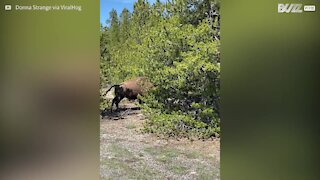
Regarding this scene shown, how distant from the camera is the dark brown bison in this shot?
2445 millimetres

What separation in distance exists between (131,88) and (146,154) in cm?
39

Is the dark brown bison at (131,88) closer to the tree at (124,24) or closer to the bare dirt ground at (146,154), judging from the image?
the bare dirt ground at (146,154)

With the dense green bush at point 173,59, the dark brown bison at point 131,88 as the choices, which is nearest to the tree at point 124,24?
the dense green bush at point 173,59

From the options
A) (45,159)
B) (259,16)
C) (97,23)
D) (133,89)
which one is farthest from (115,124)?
(259,16)

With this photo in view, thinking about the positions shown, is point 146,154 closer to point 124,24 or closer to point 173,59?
point 173,59

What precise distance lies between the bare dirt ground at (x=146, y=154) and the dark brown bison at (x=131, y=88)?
0.08 meters

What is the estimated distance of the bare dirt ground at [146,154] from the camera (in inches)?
93.7

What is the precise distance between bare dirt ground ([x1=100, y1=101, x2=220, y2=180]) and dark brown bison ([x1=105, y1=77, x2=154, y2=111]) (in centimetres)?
8

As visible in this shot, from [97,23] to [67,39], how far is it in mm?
187

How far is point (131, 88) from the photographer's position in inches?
96.8

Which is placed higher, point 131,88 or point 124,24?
point 124,24

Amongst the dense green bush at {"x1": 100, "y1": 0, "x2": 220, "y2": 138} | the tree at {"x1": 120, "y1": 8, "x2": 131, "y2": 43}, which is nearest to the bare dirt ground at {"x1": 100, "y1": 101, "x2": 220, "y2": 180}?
the dense green bush at {"x1": 100, "y1": 0, "x2": 220, "y2": 138}

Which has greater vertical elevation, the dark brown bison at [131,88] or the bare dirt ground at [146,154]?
the dark brown bison at [131,88]

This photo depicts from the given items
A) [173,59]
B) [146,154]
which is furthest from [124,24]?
[146,154]
